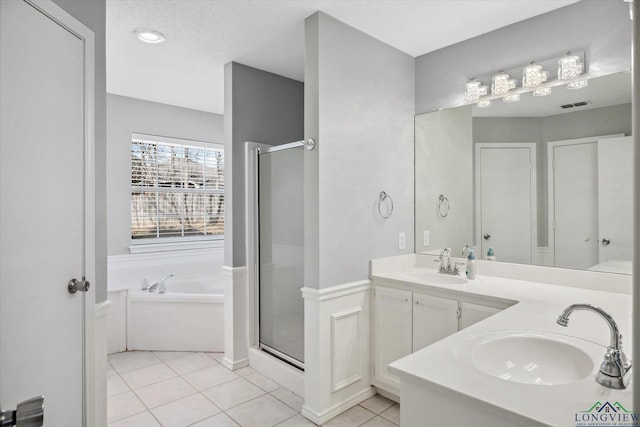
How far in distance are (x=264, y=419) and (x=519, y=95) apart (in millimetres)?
2757

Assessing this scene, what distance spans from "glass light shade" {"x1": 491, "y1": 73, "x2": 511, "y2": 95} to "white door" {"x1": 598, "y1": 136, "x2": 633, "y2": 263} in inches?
26.5

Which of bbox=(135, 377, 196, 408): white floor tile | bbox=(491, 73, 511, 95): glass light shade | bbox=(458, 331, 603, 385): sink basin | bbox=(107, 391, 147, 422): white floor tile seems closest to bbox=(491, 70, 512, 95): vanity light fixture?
bbox=(491, 73, 511, 95): glass light shade

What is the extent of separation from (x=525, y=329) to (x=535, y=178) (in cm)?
132

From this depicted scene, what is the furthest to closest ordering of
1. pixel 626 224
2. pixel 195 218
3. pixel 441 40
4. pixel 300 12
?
1. pixel 195 218
2. pixel 441 40
3. pixel 300 12
4. pixel 626 224

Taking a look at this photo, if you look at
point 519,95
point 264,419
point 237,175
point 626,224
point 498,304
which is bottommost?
point 264,419

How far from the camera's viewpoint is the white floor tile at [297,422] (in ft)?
7.46

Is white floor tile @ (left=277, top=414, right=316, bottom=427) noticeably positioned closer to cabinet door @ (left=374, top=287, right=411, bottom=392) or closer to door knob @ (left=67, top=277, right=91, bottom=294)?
cabinet door @ (left=374, top=287, right=411, bottom=392)

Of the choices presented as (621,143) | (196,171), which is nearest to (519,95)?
(621,143)

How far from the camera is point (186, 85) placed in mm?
3645

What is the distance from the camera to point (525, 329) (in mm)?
1463

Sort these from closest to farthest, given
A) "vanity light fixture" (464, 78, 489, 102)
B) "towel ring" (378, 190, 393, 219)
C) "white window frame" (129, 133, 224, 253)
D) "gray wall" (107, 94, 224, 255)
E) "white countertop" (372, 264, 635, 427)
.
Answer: "white countertop" (372, 264, 635, 427)
"vanity light fixture" (464, 78, 489, 102)
"towel ring" (378, 190, 393, 219)
"gray wall" (107, 94, 224, 255)
"white window frame" (129, 133, 224, 253)

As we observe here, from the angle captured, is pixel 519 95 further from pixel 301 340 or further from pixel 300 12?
pixel 301 340

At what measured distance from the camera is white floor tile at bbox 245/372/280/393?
109 inches

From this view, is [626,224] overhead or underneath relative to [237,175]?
underneath
